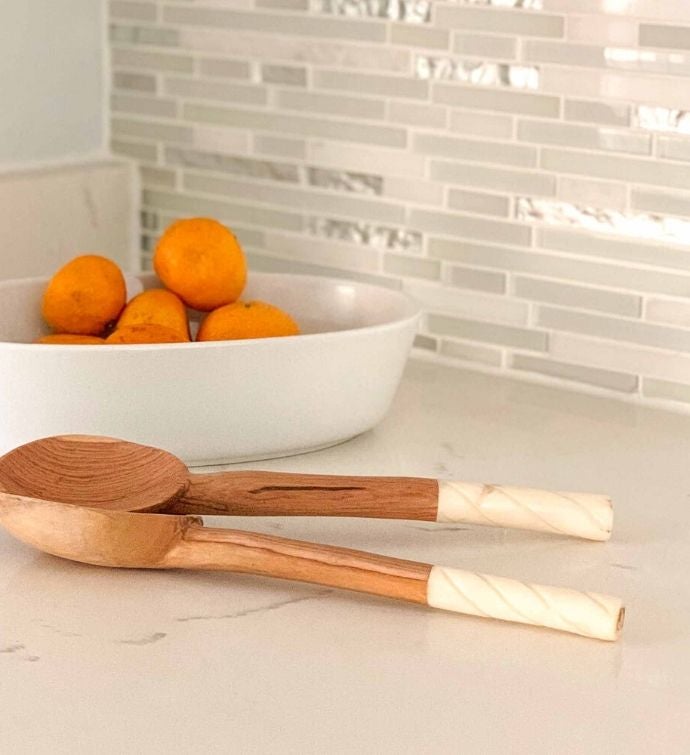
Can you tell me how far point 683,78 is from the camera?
1193 millimetres

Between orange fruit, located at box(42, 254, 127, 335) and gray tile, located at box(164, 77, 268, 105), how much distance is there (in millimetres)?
412

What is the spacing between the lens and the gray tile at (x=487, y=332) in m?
1.36

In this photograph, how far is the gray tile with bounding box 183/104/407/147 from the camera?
142cm

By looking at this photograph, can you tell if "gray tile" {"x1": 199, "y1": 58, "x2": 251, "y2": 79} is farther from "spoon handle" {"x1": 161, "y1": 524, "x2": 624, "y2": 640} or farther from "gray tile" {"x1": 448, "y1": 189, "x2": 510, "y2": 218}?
"spoon handle" {"x1": 161, "y1": 524, "x2": 624, "y2": 640}

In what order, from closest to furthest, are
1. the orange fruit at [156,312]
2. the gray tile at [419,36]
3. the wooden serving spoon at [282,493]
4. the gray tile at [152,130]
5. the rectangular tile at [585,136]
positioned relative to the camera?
the wooden serving spoon at [282,493] < the orange fruit at [156,312] < the rectangular tile at [585,136] < the gray tile at [419,36] < the gray tile at [152,130]

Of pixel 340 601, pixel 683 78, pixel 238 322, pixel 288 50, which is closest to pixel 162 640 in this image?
pixel 340 601

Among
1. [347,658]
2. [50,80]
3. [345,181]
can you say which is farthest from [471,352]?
[347,658]

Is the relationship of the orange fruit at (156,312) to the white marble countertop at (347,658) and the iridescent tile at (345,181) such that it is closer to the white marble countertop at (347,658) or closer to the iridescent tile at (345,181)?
the white marble countertop at (347,658)

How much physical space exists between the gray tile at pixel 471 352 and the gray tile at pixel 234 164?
263mm

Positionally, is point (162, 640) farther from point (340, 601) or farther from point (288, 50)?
point (288, 50)

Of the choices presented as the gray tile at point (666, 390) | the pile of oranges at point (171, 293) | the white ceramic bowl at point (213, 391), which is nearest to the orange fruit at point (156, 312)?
the pile of oranges at point (171, 293)

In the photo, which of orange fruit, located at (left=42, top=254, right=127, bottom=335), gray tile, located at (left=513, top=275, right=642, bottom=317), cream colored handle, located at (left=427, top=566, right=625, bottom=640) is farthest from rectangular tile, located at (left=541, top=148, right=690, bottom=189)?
cream colored handle, located at (left=427, top=566, right=625, bottom=640)

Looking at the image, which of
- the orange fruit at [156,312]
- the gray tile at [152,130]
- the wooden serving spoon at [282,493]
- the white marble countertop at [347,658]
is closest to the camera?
the white marble countertop at [347,658]

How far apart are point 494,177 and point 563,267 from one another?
12cm
